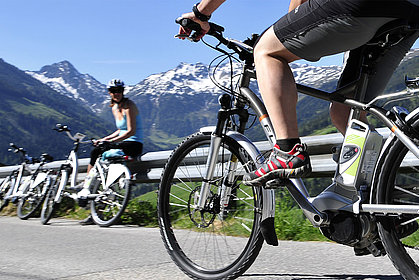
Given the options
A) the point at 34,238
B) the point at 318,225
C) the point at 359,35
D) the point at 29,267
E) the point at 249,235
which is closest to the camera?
the point at 359,35

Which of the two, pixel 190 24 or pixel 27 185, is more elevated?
pixel 190 24

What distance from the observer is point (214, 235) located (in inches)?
138

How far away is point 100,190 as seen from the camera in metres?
7.76

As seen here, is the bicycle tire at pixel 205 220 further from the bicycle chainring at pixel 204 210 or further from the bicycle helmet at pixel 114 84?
the bicycle helmet at pixel 114 84

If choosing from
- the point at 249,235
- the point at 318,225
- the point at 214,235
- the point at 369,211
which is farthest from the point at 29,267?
the point at 369,211

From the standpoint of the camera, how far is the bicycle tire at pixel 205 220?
293 cm

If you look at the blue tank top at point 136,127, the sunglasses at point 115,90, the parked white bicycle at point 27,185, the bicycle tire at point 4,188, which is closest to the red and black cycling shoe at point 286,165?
the blue tank top at point 136,127

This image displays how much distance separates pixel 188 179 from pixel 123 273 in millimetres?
723

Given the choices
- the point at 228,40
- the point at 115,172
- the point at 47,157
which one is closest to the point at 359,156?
the point at 228,40

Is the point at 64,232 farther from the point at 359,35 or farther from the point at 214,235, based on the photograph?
the point at 359,35

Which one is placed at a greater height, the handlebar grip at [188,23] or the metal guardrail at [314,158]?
the handlebar grip at [188,23]

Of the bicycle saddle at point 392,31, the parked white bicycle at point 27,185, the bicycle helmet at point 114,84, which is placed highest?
the bicycle helmet at point 114,84

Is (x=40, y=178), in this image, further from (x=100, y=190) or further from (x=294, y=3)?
(x=294, y=3)

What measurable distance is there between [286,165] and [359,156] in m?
0.35
